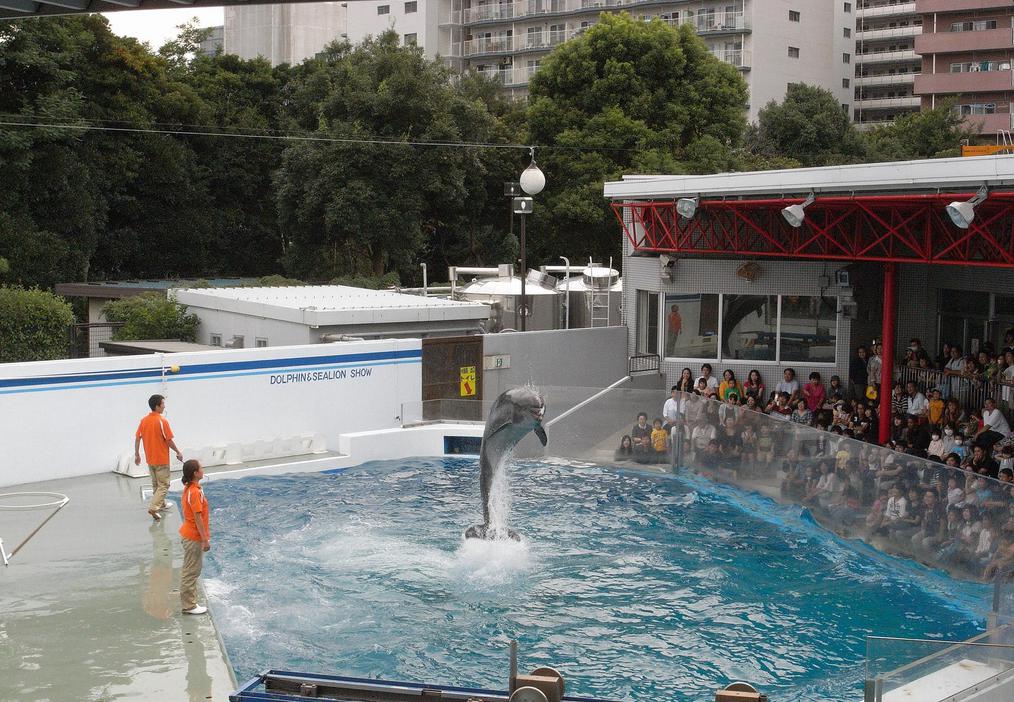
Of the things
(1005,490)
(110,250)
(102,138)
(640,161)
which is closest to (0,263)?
(102,138)

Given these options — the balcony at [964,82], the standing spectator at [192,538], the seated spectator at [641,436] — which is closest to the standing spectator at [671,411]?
the seated spectator at [641,436]

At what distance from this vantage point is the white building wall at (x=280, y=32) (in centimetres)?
7219

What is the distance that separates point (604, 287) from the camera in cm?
3284

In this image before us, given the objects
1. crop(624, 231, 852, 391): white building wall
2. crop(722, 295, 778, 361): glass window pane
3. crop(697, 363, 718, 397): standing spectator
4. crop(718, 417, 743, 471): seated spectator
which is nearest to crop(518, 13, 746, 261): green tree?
crop(624, 231, 852, 391): white building wall

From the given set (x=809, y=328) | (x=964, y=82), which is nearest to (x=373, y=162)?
(x=809, y=328)

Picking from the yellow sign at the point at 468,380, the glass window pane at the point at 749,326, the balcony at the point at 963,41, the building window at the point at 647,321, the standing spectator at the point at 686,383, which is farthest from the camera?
the balcony at the point at 963,41

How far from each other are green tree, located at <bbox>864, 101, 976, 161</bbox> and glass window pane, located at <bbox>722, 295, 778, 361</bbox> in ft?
109

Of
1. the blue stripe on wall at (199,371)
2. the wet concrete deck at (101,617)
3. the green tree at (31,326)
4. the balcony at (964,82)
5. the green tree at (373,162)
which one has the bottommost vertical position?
the wet concrete deck at (101,617)

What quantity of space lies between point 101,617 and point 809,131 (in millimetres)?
50023

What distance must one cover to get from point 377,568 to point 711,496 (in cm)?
662

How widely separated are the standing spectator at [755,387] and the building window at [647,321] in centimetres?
327

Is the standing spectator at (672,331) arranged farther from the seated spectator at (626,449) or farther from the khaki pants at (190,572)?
the khaki pants at (190,572)

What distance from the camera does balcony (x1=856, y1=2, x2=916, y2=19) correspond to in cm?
7400

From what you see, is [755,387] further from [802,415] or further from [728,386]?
[802,415]
